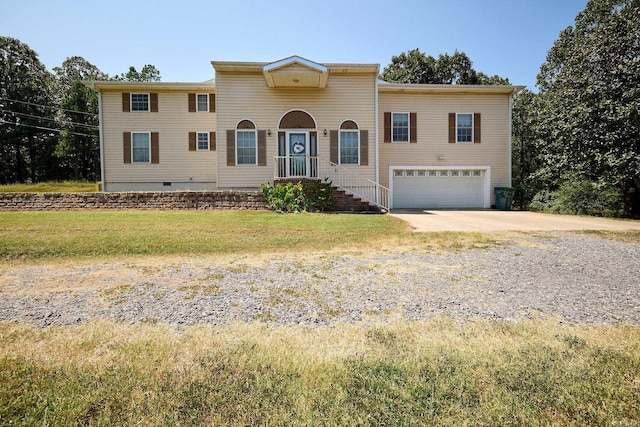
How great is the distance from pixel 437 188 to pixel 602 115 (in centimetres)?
652

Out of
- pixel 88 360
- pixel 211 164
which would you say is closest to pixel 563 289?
pixel 88 360

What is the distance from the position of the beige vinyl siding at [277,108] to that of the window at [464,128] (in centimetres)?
468

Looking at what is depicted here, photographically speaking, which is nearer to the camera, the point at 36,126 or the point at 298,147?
the point at 298,147

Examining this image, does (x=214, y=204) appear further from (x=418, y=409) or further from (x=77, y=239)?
(x=418, y=409)

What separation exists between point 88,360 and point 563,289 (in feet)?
16.0

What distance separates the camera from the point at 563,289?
13.3 ft

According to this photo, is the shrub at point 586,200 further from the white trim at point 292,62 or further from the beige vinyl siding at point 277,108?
the white trim at point 292,62

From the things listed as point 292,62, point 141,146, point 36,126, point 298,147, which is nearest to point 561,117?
point 298,147

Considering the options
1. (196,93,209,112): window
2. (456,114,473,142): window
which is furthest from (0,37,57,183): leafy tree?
(456,114,473,142): window

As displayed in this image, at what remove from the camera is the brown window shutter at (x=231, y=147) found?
14078 millimetres

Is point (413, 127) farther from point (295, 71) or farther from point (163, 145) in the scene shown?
point (163, 145)

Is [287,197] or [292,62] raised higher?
[292,62]

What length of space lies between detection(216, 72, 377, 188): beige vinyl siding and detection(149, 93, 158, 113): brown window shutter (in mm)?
3855

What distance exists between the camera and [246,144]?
1422 cm
